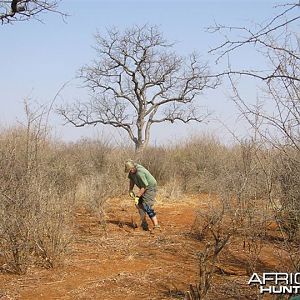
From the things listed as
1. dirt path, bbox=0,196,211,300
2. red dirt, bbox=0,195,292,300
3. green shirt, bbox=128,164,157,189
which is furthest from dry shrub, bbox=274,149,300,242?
green shirt, bbox=128,164,157,189

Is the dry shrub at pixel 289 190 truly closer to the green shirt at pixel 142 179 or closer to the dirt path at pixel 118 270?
the dirt path at pixel 118 270

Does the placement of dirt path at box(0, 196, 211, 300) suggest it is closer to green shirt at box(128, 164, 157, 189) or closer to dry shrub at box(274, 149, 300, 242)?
green shirt at box(128, 164, 157, 189)

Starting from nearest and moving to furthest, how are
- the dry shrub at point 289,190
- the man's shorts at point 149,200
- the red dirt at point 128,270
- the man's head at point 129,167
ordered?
the dry shrub at point 289,190 → the red dirt at point 128,270 → the man's head at point 129,167 → the man's shorts at point 149,200

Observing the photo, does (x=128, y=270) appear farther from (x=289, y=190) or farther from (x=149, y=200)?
(x=149, y=200)

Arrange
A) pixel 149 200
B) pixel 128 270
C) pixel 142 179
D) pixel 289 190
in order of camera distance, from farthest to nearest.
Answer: pixel 149 200 < pixel 142 179 < pixel 128 270 < pixel 289 190

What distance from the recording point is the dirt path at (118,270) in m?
5.42

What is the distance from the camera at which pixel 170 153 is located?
21.1 metres

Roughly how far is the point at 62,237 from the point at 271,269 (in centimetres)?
301

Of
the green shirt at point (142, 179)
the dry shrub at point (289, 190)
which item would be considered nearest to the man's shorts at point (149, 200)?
the green shirt at point (142, 179)

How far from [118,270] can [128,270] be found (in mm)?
147

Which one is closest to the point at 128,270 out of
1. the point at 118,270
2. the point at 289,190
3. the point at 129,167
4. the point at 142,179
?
the point at 118,270

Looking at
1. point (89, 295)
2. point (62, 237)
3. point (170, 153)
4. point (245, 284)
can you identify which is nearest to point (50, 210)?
point (62, 237)

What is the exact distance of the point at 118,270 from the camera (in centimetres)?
637

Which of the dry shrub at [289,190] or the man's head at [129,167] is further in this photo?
the man's head at [129,167]
